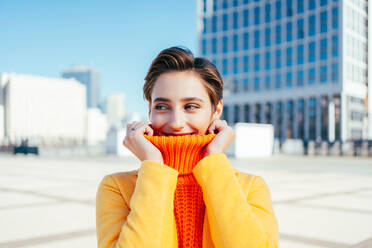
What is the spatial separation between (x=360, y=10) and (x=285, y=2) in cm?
1272

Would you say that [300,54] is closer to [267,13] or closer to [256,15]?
[267,13]

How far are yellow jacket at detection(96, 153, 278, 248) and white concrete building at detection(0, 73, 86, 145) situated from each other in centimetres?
10237

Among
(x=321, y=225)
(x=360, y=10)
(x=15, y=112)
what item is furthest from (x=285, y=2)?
(x=321, y=225)

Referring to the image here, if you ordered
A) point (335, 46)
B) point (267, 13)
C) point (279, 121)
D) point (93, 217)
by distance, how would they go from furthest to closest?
point (279, 121)
point (267, 13)
point (335, 46)
point (93, 217)

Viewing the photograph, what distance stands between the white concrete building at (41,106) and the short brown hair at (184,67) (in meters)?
102

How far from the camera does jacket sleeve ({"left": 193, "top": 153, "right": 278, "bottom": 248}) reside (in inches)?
62.3

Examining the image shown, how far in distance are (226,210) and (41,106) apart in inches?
4580

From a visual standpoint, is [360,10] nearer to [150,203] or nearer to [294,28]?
[294,28]

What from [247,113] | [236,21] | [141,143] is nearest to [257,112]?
[247,113]

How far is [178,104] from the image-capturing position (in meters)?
1.80

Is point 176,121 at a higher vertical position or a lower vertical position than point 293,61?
lower

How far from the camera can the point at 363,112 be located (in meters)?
72.0

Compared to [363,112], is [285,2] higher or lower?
higher

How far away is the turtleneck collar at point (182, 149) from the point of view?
168 cm
